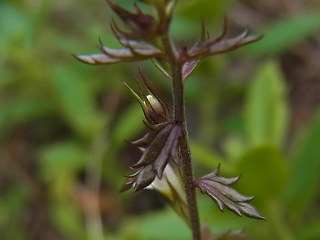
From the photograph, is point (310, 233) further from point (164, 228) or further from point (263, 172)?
point (164, 228)

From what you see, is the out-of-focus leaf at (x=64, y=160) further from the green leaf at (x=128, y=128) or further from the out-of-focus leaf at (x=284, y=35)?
the out-of-focus leaf at (x=284, y=35)

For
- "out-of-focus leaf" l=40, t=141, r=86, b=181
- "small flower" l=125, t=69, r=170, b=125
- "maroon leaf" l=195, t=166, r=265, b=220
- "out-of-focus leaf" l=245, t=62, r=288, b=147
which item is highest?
"small flower" l=125, t=69, r=170, b=125

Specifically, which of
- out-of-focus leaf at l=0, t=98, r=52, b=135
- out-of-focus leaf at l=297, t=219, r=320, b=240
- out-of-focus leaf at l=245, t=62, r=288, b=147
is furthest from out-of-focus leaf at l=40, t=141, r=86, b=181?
out-of-focus leaf at l=297, t=219, r=320, b=240

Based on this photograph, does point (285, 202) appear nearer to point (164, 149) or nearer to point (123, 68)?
point (164, 149)

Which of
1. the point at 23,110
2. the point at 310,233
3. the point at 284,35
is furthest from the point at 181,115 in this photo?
the point at 23,110

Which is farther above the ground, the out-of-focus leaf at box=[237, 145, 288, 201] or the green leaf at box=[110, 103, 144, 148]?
the out-of-focus leaf at box=[237, 145, 288, 201]

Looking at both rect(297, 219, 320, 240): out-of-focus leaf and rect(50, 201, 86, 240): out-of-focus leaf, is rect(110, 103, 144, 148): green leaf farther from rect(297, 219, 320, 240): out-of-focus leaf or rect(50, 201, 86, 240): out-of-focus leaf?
rect(297, 219, 320, 240): out-of-focus leaf

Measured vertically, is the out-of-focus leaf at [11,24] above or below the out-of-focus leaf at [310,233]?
above

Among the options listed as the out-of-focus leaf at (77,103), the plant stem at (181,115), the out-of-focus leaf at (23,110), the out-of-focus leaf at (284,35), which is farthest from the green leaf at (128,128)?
the plant stem at (181,115)
